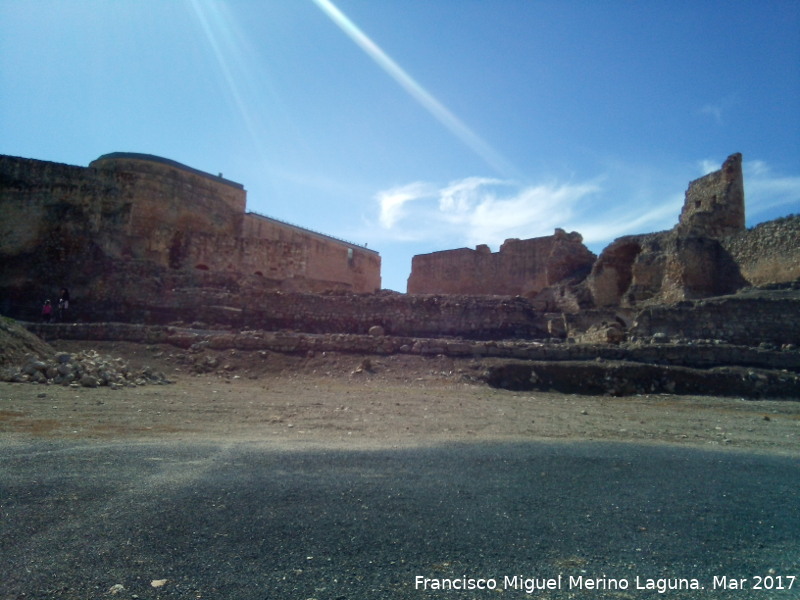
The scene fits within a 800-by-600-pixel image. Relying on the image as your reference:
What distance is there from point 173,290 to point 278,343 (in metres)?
5.98

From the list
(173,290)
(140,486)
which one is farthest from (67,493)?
(173,290)

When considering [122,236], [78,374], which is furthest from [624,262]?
[122,236]

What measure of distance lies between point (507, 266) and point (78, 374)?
74.9 feet

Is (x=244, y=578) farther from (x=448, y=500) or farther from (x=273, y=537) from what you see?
(x=448, y=500)

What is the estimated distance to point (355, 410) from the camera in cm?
782

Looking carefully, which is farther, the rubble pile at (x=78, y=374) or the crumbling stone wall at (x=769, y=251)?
the crumbling stone wall at (x=769, y=251)

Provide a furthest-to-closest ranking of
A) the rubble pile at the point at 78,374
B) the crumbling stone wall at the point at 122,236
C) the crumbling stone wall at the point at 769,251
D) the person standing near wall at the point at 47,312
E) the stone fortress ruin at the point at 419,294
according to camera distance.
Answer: the crumbling stone wall at the point at 122,236, the crumbling stone wall at the point at 769,251, the person standing near wall at the point at 47,312, the stone fortress ruin at the point at 419,294, the rubble pile at the point at 78,374

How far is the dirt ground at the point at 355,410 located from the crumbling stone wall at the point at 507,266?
47.0ft

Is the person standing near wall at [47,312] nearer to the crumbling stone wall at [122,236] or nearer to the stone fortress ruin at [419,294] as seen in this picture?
the stone fortress ruin at [419,294]

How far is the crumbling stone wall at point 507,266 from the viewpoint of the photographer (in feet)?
80.7

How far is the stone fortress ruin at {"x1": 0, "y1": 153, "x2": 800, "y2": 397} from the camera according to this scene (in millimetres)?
12055

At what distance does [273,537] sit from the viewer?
293cm

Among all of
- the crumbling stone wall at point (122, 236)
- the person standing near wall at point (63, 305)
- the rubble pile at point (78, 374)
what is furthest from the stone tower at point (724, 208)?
the person standing near wall at point (63, 305)

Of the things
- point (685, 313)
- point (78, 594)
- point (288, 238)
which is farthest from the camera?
point (288, 238)
